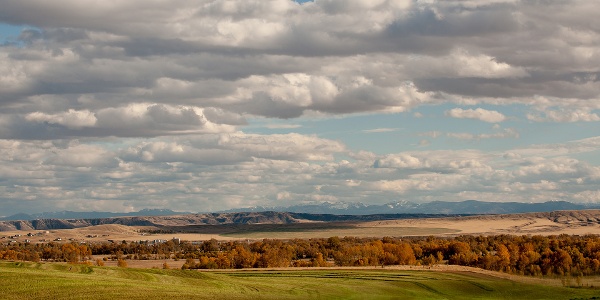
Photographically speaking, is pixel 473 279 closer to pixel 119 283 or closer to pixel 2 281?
pixel 119 283

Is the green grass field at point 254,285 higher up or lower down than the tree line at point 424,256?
lower down

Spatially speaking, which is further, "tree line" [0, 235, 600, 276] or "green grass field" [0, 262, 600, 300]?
"tree line" [0, 235, 600, 276]

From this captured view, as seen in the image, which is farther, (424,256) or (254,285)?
(424,256)

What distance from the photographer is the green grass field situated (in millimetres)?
54406

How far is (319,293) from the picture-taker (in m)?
64.9

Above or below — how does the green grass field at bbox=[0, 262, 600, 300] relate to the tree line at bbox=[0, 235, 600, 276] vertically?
below

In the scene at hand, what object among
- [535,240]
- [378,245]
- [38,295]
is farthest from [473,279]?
[535,240]

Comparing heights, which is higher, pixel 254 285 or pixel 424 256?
pixel 424 256

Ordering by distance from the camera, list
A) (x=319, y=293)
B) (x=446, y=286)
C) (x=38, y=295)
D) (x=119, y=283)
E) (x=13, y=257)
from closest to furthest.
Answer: (x=38, y=295) → (x=119, y=283) → (x=319, y=293) → (x=446, y=286) → (x=13, y=257)

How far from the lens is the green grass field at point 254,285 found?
5441 cm

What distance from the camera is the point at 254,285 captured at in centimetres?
6625

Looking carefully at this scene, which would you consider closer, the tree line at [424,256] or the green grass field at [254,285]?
the green grass field at [254,285]

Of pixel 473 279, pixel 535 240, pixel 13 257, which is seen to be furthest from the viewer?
pixel 535 240

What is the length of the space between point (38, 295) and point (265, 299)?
15058 millimetres
